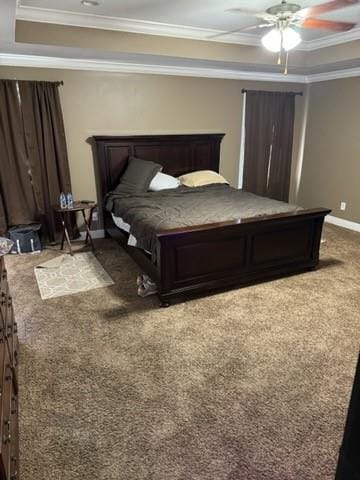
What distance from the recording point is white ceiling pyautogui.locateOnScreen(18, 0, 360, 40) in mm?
3016

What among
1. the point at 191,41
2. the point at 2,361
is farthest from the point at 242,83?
the point at 2,361

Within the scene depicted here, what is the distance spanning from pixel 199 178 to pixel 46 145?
6.57 ft

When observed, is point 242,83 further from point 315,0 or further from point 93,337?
point 93,337

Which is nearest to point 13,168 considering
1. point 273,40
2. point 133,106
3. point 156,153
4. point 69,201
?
point 69,201

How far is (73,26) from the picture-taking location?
134 inches

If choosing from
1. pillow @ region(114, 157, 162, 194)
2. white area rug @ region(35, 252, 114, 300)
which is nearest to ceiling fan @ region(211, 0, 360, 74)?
pillow @ region(114, 157, 162, 194)

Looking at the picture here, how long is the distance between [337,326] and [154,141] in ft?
10.8

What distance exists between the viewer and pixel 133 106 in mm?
4609

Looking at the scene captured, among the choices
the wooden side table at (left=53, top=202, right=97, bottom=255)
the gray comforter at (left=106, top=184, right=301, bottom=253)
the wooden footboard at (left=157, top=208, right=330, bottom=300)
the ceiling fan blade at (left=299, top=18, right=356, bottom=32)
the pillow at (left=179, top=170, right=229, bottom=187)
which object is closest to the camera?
the ceiling fan blade at (left=299, top=18, right=356, bottom=32)

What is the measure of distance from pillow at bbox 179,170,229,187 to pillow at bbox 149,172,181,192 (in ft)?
0.52

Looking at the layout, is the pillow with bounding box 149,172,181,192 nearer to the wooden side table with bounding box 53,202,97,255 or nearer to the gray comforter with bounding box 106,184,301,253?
the gray comforter with bounding box 106,184,301,253

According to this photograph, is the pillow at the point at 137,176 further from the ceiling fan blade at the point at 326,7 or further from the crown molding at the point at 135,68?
the ceiling fan blade at the point at 326,7

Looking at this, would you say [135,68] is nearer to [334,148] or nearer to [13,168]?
[13,168]

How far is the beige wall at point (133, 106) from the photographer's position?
429 cm
